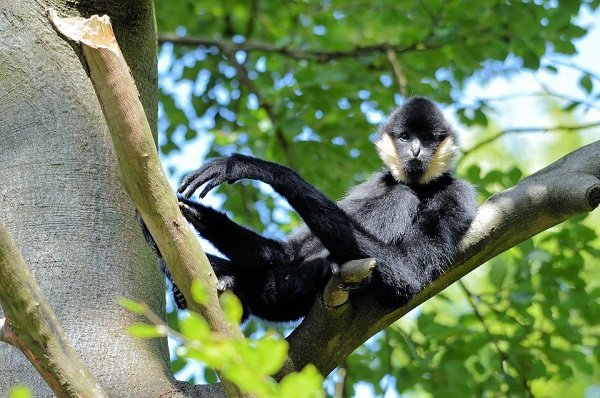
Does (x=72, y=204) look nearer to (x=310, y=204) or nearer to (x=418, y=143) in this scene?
(x=310, y=204)

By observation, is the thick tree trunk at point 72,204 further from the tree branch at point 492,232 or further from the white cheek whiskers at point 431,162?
the white cheek whiskers at point 431,162

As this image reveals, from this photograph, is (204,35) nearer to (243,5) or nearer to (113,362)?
(243,5)

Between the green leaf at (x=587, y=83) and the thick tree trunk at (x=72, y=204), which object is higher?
the thick tree trunk at (x=72, y=204)

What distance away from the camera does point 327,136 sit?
7484 mm

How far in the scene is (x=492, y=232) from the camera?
3.58 m

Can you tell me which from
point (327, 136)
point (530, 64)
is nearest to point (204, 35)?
point (327, 136)

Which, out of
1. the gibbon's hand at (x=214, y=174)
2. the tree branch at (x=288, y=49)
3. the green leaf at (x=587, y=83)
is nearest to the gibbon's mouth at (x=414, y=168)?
the gibbon's hand at (x=214, y=174)

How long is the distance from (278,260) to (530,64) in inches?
141

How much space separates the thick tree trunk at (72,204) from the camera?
10.7 feet

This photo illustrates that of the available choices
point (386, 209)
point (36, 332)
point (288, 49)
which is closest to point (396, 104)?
point (288, 49)

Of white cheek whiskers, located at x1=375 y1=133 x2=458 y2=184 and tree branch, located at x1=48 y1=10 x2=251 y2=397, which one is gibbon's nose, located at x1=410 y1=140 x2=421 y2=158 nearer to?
white cheek whiskers, located at x1=375 y1=133 x2=458 y2=184

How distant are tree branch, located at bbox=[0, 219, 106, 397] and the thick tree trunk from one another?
73 centimetres

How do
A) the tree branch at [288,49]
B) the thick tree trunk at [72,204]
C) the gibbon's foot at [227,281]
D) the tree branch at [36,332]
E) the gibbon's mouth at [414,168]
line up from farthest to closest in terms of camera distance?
the tree branch at [288,49] → the gibbon's mouth at [414,168] → the gibbon's foot at [227,281] → the thick tree trunk at [72,204] → the tree branch at [36,332]

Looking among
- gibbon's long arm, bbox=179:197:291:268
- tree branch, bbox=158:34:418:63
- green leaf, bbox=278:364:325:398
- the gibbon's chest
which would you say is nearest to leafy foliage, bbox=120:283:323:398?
green leaf, bbox=278:364:325:398
